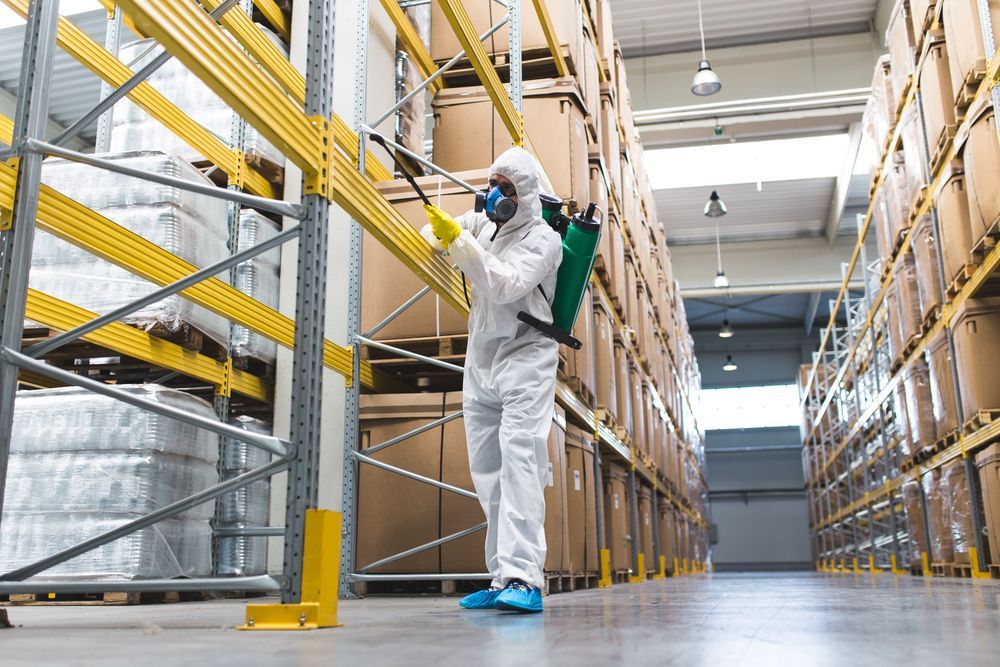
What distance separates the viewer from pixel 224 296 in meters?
4.30

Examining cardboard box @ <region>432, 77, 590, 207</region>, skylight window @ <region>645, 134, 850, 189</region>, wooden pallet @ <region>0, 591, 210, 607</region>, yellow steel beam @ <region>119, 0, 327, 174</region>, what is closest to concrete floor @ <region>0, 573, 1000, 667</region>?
wooden pallet @ <region>0, 591, 210, 607</region>

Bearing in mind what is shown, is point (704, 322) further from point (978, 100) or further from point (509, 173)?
point (509, 173)

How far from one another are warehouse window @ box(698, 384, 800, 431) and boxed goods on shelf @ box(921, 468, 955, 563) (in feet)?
60.1

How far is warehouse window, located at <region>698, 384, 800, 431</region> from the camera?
1061 inches

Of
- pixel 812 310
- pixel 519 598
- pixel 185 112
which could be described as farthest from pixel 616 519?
pixel 812 310

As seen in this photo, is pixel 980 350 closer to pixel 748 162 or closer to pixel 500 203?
pixel 500 203

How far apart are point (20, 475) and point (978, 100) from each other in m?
6.58

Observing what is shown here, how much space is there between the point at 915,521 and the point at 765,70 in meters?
7.87

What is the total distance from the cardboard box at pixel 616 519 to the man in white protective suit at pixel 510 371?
4521 mm

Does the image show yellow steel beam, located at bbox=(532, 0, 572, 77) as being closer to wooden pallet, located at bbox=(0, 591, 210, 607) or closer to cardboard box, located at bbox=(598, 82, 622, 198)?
cardboard box, located at bbox=(598, 82, 622, 198)

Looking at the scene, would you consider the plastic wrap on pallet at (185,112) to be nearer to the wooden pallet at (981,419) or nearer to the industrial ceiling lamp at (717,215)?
the wooden pallet at (981,419)

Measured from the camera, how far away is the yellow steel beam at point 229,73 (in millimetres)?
2236

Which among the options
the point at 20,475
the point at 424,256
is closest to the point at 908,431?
the point at 424,256

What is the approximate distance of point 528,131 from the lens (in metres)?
6.24
